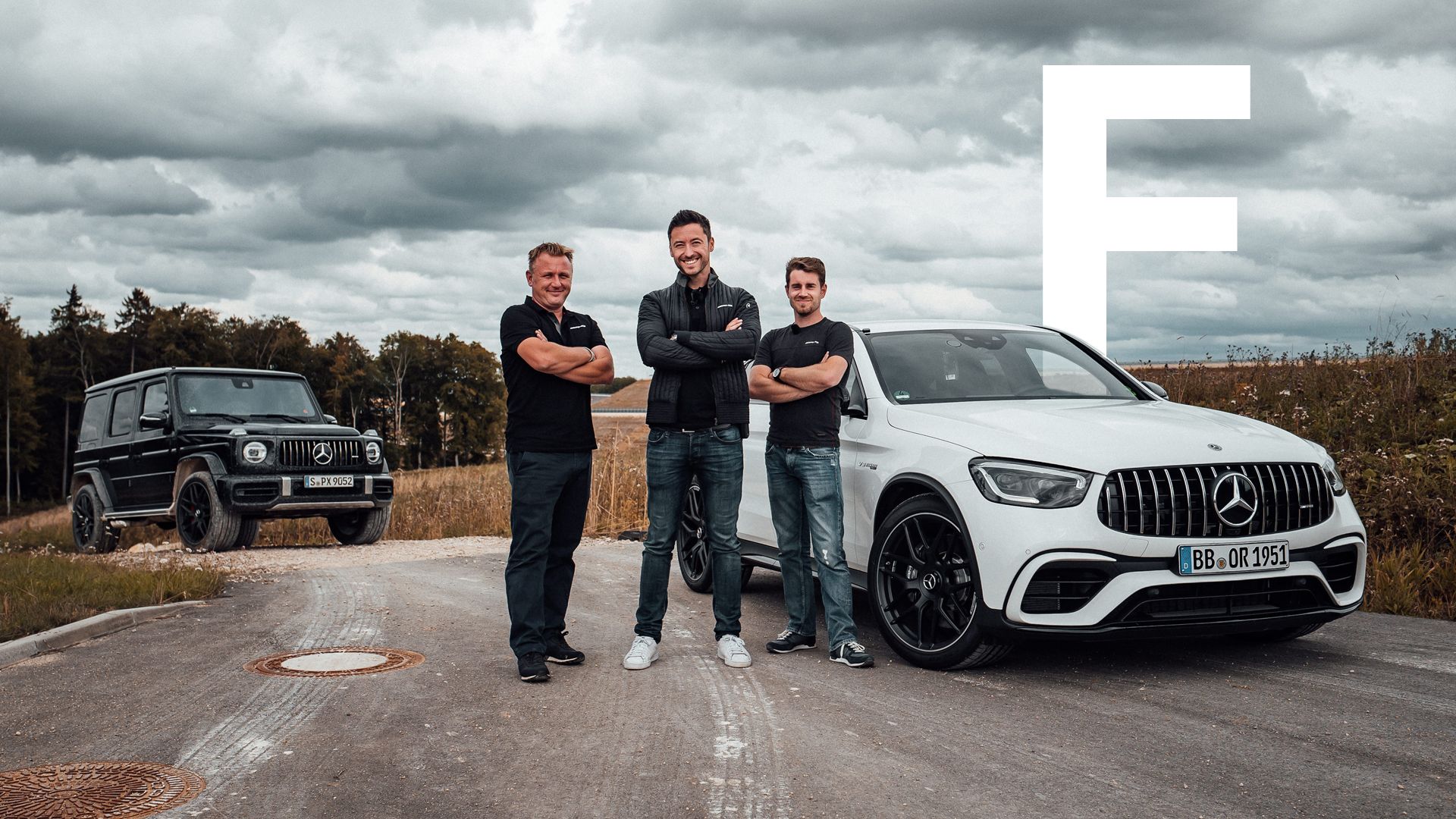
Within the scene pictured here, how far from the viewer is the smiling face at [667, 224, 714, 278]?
6.12m

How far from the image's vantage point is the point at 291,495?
13828 millimetres

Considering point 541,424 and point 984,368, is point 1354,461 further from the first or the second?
point 541,424

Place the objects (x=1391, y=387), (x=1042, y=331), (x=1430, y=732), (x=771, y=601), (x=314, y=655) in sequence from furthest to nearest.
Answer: (x=1391, y=387), (x=771, y=601), (x=1042, y=331), (x=314, y=655), (x=1430, y=732)

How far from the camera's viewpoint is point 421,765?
171 inches

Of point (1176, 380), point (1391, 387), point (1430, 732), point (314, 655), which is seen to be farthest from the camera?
point (1176, 380)

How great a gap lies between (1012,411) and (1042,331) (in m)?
1.66

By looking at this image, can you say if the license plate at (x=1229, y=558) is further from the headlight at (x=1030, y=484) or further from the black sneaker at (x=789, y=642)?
the black sneaker at (x=789, y=642)

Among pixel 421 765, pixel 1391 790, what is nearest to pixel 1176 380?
pixel 1391 790

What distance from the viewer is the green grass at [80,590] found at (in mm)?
7342

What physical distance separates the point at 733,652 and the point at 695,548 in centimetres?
263

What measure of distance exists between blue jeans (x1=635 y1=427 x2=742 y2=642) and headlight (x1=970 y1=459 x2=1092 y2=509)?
1.26 metres

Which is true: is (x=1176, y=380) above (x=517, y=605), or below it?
above

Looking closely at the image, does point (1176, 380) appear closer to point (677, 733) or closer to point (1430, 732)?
point (1430, 732)

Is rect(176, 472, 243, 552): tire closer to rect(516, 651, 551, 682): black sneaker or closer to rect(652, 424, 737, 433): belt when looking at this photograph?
rect(516, 651, 551, 682): black sneaker
